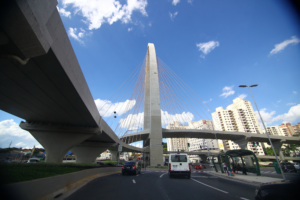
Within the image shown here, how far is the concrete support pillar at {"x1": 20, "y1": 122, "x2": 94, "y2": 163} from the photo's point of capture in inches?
829

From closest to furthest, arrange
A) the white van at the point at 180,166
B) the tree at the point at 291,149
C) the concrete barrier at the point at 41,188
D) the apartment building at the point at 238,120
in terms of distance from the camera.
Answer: the concrete barrier at the point at 41,188
the white van at the point at 180,166
the tree at the point at 291,149
the apartment building at the point at 238,120

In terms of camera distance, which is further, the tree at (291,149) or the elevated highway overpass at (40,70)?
the tree at (291,149)

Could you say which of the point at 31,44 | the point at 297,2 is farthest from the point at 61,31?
the point at 297,2

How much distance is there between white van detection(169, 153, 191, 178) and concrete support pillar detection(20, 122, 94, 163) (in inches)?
557

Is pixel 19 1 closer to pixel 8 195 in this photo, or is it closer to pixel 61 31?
pixel 61 31

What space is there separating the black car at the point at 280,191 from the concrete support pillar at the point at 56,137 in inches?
860

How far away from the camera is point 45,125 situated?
2075cm

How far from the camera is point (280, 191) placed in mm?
3422

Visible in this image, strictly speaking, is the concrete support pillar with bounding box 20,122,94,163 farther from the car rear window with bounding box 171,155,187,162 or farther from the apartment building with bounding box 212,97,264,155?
the apartment building with bounding box 212,97,264,155

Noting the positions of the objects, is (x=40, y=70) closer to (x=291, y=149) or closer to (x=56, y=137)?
(x=56, y=137)

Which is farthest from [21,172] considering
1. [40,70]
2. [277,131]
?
[277,131]

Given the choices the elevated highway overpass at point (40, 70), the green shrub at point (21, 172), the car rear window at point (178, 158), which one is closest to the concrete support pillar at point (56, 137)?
the elevated highway overpass at point (40, 70)

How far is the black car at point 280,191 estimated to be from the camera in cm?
318

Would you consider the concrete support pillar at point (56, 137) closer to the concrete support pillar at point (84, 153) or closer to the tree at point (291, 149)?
the concrete support pillar at point (84, 153)
